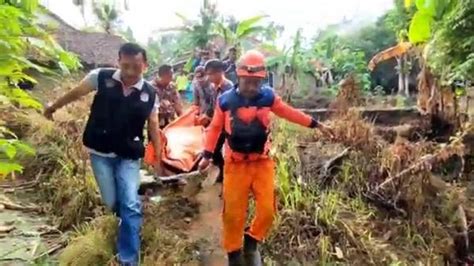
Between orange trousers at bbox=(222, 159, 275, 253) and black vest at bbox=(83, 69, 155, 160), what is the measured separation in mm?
676

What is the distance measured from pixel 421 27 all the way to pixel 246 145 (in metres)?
4.46

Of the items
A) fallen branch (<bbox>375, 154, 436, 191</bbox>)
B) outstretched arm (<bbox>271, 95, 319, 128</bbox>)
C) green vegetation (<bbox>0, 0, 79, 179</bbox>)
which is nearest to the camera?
green vegetation (<bbox>0, 0, 79, 179</bbox>)

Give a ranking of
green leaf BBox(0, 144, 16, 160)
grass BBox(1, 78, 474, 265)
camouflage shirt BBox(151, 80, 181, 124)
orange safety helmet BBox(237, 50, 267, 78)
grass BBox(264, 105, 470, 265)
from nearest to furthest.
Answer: green leaf BBox(0, 144, 16, 160), orange safety helmet BBox(237, 50, 267, 78), grass BBox(1, 78, 474, 265), grass BBox(264, 105, 470, 265), camouflage shirt BBox(151, 80, 181, 124)

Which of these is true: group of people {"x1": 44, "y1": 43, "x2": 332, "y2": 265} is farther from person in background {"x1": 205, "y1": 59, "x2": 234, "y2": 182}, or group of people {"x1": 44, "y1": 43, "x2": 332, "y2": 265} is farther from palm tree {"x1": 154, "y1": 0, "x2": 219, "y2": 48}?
palm tree {"x1": 154, "y1": 0, "x2": 219, "y2": 48}

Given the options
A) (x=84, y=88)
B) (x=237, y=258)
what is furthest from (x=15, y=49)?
(x=237, y=258)

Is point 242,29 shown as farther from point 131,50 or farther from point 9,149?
point 9,149

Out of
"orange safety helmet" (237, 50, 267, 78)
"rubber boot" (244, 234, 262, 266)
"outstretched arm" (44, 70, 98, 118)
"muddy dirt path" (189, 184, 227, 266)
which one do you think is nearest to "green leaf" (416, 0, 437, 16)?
"muddy dirt path" (189, 184, 227, 266)

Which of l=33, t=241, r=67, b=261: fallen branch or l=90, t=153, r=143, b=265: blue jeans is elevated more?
l=90, t=153, r=143, b=265: blue jeans

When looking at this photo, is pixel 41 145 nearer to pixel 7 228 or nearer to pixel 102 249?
pixel 7 228

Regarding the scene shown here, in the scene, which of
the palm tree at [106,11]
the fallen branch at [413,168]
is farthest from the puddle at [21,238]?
the palm tree at [106,11]

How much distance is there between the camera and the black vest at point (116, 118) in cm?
435

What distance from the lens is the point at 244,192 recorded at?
4.53 meters

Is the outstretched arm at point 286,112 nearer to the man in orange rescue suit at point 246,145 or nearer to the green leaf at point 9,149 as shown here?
the man in orange rescue suit at point 246,145

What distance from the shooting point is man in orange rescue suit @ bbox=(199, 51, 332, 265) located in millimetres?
4441
